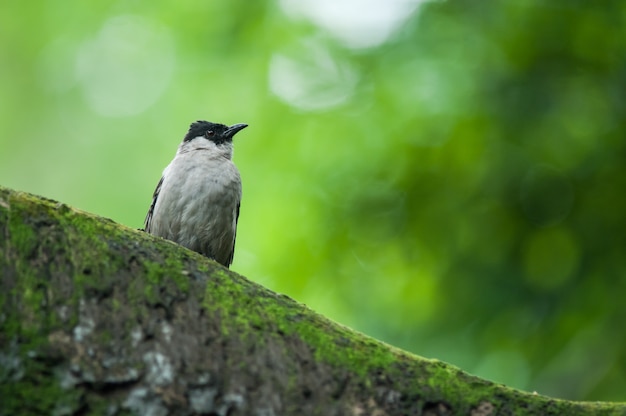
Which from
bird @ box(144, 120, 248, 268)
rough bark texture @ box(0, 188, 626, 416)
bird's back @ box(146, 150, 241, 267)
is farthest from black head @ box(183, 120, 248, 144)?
rough bark texture @ box(0, 188, 626, 416)

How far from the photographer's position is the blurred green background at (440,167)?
256 inches

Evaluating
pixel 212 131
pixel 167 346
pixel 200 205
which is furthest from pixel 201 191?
pixel 167 346

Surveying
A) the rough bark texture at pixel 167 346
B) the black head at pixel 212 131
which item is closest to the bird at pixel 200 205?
the black head at pixel 212 131

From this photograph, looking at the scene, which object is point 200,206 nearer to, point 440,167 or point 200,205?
point 200,205

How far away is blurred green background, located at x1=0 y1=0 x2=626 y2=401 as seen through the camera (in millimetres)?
6512

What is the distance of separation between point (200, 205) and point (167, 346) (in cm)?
376

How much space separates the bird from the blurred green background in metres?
1.45

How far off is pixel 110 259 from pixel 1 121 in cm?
1014

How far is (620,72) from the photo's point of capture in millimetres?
6828

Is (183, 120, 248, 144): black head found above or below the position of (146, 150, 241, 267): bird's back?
above

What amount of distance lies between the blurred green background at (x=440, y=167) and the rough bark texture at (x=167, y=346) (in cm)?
318

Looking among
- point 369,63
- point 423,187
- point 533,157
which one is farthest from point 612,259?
point 369,63

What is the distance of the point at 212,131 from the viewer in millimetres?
7910

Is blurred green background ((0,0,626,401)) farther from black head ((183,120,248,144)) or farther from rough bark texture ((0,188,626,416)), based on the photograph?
rough bark texture ((0,188,626,416))
